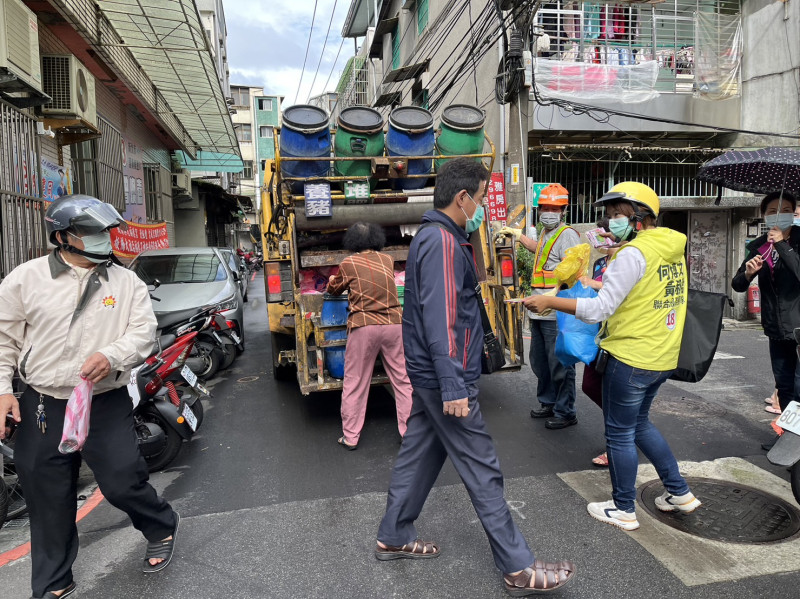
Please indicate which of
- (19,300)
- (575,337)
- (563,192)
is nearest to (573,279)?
(575,337)

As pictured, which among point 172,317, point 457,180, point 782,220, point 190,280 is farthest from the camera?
point 190,280

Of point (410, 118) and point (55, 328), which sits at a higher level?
point (410, 118)

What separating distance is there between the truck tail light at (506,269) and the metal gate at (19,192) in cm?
441

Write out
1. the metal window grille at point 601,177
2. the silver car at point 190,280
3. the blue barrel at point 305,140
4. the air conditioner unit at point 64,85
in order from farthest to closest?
1. the metal window grille at point 601,177
2. the air conditioner unit at point 64,85
3. the silver car at point 190,280
4. the blue barrel at point 305,140

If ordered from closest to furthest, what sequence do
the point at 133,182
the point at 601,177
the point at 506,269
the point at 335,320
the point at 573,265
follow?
the point at 573,265 → the point at 335,320 → the point at 506,269 → the point at 601,177 → the point at 133,182

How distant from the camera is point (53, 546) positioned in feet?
8.39

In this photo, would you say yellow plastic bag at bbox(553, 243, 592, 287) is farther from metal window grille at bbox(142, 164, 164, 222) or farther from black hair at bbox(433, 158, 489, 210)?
metal window grille at bbox(142, 164, 164, 222)

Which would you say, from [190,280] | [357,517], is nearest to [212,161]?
[190,280]

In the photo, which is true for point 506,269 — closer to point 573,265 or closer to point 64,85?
point 573,265

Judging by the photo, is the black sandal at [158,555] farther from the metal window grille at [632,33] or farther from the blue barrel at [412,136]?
the metal window grille at [632,33]

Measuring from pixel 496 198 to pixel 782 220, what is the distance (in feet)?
14.5

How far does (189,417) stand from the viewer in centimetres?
422

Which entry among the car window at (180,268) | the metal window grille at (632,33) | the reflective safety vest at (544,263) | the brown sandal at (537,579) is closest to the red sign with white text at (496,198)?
the reflective safety vest at (544,263)

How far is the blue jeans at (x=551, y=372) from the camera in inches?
184
